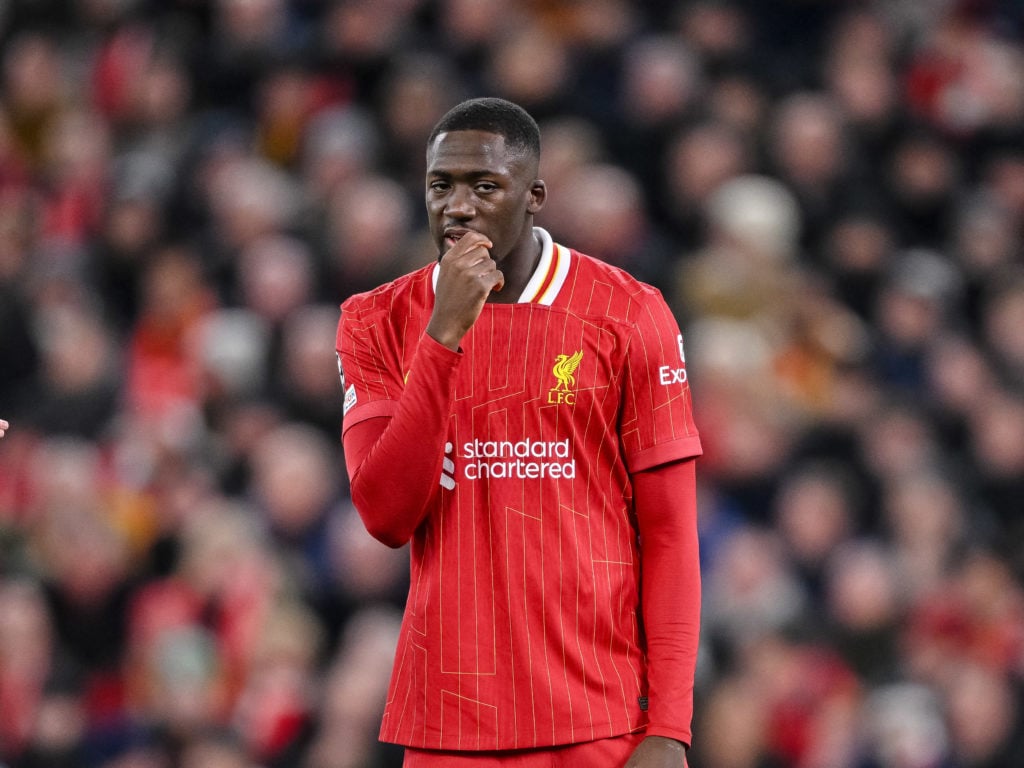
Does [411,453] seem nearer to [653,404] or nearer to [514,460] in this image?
[514,460]

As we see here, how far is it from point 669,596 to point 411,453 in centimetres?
51

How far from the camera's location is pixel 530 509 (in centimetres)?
278

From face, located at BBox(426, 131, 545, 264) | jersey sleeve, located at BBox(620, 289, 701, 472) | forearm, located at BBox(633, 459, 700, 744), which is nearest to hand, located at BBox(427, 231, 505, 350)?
face, located at BBox(426, 131, 545, 264)

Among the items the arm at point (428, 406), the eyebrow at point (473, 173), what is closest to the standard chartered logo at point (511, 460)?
the arm at point (428, 406)

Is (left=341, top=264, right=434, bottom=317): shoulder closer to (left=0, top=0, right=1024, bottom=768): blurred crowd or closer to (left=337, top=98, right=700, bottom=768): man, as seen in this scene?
(left=337, top=98, right=700, bottom=768): man

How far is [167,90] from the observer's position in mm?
7602

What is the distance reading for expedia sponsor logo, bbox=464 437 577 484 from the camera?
9.12 ft

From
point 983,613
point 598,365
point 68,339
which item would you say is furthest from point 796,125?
point 598,365

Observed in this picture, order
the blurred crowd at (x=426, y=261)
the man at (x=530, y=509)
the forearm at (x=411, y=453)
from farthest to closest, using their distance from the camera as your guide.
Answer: the blurred crowd at (x=426, y=261), the man at (x=530, y=509), the forearm at (x=411, y=453)

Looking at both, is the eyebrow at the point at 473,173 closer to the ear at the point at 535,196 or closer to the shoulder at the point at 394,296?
the ear at the point at 535,196

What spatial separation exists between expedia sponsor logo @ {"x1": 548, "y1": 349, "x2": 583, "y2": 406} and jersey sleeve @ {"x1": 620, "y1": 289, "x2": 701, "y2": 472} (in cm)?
10

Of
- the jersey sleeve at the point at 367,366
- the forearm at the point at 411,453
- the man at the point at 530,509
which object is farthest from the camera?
the jersey sleeve at the point at 367,366

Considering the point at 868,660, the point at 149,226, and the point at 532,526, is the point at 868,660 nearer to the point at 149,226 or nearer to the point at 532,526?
the point at 532,526

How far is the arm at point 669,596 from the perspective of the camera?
2768mm
